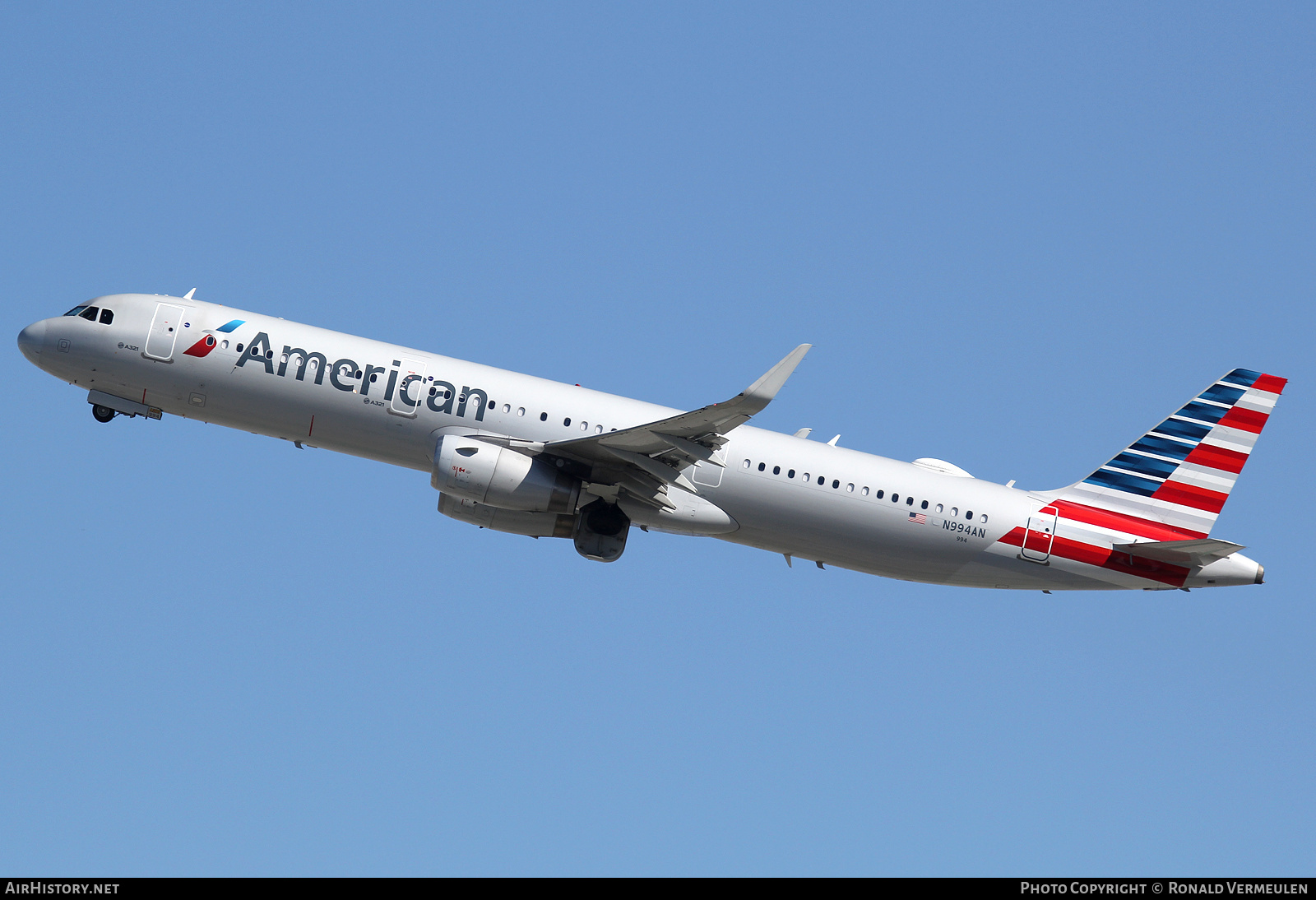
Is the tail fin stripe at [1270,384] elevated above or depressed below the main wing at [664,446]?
above

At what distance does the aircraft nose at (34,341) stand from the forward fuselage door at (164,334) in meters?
3.46

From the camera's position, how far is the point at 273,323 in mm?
36969

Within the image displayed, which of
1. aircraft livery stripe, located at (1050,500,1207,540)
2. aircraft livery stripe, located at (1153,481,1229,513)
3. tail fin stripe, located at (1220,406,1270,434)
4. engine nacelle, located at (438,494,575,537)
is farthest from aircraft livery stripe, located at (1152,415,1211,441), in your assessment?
engine nacelle, located at (438,494,575,537)

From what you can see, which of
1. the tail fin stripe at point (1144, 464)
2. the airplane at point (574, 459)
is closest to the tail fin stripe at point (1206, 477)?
the tail fin stripe at point (1144, 464)

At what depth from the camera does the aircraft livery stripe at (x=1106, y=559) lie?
38281 mm

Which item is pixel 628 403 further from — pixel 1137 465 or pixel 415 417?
pixel 1137 465

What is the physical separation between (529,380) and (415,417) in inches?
140

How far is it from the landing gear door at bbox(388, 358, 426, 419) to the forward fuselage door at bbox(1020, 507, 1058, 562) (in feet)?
60.4

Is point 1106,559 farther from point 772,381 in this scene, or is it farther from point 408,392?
point 408,392

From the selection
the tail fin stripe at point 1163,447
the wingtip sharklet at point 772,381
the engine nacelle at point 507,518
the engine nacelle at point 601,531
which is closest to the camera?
the wingtip sharklet at point 772,381

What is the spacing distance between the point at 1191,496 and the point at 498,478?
2181cm

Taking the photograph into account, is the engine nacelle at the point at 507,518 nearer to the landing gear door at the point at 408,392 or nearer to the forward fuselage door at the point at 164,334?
the landing gear door at the point at 408,392
